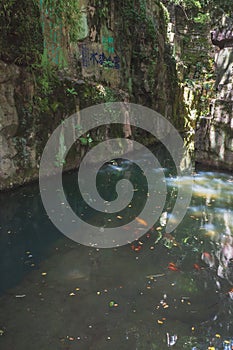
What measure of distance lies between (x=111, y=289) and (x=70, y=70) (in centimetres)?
691

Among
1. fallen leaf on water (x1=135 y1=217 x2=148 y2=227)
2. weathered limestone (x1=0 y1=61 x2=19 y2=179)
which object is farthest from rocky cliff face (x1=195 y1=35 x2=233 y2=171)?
weathered limestone (x1=0 y1=61 x2=19 y2=179)

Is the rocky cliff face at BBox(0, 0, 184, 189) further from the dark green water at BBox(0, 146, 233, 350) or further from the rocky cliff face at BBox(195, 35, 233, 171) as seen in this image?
the rocky cliff face at BBox(195, 35, 233, 171)

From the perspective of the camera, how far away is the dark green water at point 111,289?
3.12 metres

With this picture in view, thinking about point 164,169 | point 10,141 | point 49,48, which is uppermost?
point 49,48

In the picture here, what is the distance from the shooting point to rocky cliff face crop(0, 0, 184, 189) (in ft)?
22.7

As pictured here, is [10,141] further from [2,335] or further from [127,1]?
[127,1]

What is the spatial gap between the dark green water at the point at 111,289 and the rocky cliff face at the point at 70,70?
193 cm

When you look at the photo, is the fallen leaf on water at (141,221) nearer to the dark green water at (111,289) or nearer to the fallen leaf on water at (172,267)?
the dark green water at (111,289)

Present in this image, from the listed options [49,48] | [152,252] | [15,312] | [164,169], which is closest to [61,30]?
[49,48]

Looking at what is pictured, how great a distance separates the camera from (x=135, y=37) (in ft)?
38.3

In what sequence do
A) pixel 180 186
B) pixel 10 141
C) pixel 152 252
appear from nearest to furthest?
pixel 152 252 < pixel 10 141 < pixel 180 186

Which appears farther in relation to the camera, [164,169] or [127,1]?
[127,1]

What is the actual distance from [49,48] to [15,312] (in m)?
6.79

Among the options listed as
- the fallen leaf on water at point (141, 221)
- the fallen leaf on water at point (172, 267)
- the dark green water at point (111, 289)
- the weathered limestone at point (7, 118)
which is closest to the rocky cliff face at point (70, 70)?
the weathered limestone at point (7, 118)
